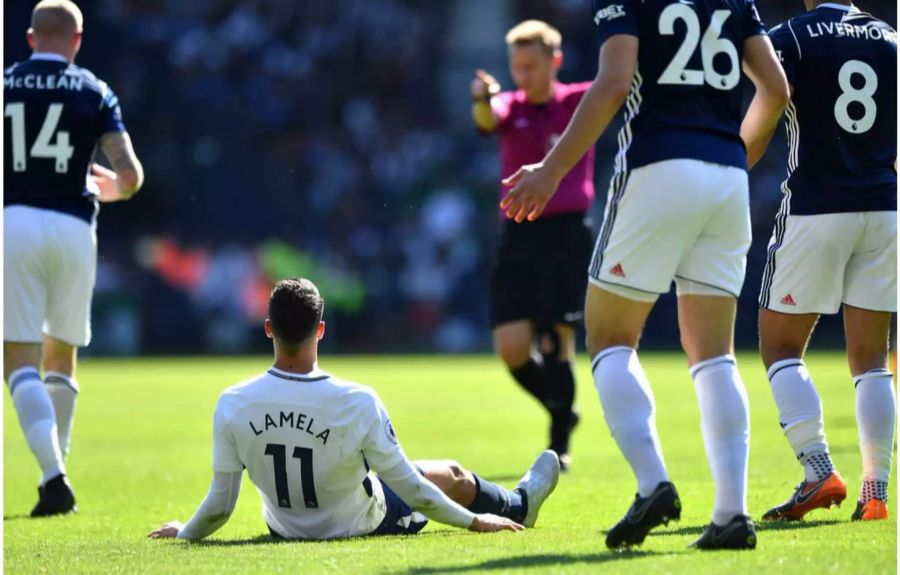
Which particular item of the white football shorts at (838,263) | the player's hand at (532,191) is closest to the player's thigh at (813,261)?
the white football shorts at (838,263)

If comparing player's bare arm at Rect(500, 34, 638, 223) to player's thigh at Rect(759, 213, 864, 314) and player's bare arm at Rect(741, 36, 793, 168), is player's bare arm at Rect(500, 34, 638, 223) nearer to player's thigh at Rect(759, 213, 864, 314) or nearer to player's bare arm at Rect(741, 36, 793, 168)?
player's bare arm at Rect(741, 36, 793, 168)

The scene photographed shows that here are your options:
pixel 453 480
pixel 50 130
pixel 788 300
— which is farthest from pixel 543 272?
pixel 453 480

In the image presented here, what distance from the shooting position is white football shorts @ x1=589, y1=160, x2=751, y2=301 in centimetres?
441

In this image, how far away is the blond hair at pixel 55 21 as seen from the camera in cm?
682

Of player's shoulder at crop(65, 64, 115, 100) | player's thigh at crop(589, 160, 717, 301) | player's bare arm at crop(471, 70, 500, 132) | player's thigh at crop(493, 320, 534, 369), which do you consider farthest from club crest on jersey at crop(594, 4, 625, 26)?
player's thigh at crop(493, 320, 534, 369)

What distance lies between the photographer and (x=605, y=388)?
4.45 m

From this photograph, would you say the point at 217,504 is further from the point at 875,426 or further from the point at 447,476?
the point at 875,426

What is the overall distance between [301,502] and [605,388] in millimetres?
1204

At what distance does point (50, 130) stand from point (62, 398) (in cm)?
135

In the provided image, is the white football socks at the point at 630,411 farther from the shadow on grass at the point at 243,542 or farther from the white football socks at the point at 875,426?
the white football socks at the point at 875,426

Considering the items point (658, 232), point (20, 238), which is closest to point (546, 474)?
point (658, 232)

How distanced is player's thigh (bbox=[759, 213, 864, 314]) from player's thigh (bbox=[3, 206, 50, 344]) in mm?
3462

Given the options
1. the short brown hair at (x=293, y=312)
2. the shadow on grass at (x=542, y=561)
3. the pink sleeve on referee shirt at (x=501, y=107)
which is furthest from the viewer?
the pink sleeve on referee shirt at (x=501, y=107)

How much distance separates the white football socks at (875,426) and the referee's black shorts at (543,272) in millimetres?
2913
